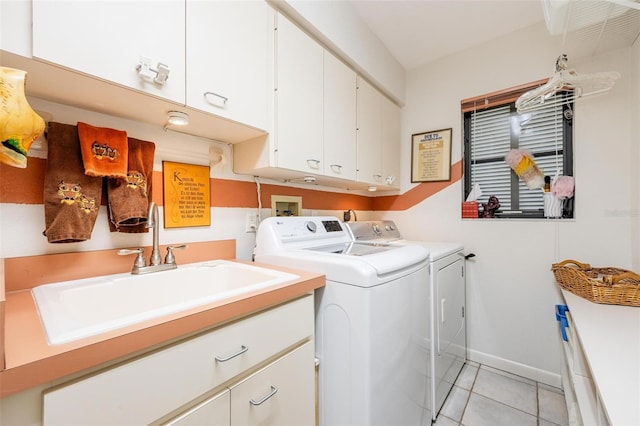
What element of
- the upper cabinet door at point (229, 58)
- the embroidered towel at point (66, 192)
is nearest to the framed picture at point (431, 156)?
the upper cabinet door at point (229, 58)

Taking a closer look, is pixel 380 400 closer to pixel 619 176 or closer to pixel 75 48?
pixel 75 48

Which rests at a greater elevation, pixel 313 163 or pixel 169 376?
pixel 313 163

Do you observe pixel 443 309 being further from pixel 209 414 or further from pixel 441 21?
pixel 441 21

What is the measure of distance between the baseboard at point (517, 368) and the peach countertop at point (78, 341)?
2.15m

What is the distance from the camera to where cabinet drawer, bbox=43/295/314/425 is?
22.1 inches

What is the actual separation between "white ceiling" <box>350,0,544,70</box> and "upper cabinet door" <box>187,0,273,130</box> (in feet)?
3.24

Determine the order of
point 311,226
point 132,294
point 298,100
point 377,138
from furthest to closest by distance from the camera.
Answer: point 377,138
point 311,226
point 298,100
point 132,294

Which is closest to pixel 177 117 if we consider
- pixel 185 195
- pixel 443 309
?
pixel 185 195

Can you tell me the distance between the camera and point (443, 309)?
1.67 metres

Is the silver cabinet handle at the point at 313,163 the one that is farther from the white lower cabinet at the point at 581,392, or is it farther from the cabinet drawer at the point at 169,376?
the white lower cabinet at the point at 581,392

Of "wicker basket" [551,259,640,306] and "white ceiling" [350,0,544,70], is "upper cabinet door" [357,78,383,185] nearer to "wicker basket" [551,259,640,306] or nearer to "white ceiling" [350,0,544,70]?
"white ceiling" [350,0,544,70]

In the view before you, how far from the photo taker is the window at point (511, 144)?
6.35 ft

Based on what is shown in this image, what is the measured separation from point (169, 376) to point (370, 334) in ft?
2.30

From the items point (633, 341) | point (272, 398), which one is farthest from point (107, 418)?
point (633, 341)
